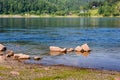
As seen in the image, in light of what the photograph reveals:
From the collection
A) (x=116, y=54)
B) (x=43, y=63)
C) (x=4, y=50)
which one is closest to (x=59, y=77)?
(x=43, y=63)

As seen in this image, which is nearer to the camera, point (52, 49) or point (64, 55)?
point (64, 55)

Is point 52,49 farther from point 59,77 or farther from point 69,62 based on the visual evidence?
point 59,77

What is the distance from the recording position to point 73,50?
222 feet

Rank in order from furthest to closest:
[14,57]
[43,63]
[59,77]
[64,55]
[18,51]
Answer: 1. [18,51]
2. [64,55]
3. [14,57]
4. [43,63]
5. [59,77]

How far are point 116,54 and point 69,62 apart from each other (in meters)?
12.5

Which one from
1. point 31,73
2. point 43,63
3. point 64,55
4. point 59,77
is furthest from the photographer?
point 64,55

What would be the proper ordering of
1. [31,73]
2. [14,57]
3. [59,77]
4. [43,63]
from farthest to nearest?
1. [14,57]
2. [43,63]
3. [31,73]
4. [59,77]

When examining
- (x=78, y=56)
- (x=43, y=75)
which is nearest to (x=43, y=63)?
(x=78, y=56)

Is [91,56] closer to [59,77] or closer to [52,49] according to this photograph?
[52,49]

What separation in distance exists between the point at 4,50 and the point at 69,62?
19186mm

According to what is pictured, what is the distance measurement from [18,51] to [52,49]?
6.95 m

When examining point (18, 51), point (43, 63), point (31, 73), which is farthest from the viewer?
point (18, 51)

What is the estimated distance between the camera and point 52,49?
222 ft

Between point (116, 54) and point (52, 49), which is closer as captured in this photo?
point (116, 54)
